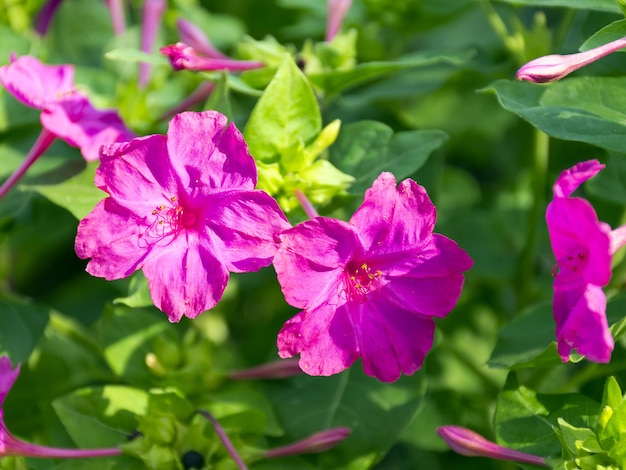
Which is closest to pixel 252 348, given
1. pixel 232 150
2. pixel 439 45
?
pixel 232 150

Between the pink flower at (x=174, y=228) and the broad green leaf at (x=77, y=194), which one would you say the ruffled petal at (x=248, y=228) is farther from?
the broad green leaf at (x=77, y=194)

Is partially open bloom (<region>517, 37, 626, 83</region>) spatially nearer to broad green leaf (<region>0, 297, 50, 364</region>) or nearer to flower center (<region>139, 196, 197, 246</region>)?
flower center (<region>139, 196, 197, 246</region>)

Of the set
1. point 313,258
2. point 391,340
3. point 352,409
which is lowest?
point 352,409

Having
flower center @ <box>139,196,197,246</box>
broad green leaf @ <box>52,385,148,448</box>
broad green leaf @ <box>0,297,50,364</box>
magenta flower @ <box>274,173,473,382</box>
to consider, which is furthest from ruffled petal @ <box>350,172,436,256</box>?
broad green leaf @ <box>0,297,50,364</box>

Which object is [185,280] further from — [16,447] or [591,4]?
[591,4]

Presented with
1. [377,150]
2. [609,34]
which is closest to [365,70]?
[377,150]

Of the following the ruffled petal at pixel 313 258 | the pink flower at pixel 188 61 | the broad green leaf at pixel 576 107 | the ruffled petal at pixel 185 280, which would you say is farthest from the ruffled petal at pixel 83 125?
the broad green leaf at pixel 576 107
